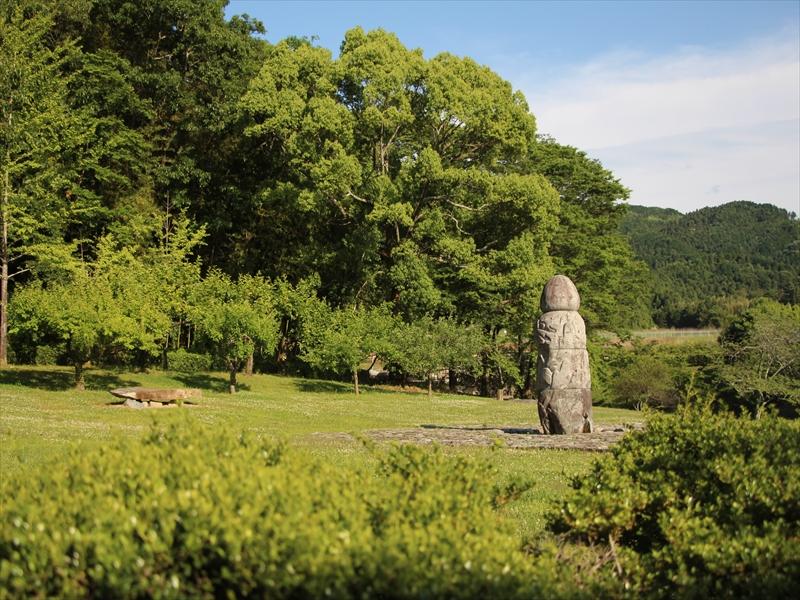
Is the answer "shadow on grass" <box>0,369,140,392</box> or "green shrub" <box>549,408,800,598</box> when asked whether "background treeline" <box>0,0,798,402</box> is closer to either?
"shadow on grass" <box>0,369,140,392</box>

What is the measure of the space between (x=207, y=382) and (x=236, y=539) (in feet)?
110

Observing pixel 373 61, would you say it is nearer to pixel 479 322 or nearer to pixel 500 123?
pixel 500 123

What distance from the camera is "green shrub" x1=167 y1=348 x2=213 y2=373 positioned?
137ft

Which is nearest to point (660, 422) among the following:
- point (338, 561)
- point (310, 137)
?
point (338, 561)

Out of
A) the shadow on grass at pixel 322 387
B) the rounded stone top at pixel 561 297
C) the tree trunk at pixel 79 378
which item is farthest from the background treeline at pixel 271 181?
the rounded stone top at pixel 561 297

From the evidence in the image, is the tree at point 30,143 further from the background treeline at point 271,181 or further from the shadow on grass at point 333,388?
the shadow on grass at point 333,388

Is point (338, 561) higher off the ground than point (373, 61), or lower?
lower

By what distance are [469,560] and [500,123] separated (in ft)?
123

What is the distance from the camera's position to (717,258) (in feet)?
450

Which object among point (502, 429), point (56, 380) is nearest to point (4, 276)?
point (56, 380)

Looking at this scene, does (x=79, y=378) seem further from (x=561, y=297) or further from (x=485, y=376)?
(x=485, y=376)

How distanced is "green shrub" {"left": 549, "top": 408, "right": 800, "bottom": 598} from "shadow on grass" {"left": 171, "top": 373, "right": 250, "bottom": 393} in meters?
28.6

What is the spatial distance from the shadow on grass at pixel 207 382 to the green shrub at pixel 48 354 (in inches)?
223

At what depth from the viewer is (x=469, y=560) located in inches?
208
